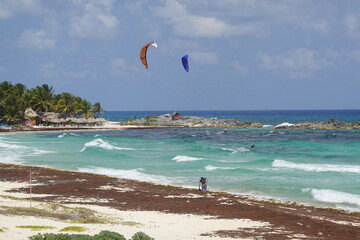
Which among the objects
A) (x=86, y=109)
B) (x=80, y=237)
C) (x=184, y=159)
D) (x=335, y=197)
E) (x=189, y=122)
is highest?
(x=86, y=109)

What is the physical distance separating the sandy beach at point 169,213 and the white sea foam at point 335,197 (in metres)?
2.31

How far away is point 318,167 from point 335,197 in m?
10.3

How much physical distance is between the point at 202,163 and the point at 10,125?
5929 centimetres

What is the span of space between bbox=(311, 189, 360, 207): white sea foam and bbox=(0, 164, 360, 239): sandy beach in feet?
7.58

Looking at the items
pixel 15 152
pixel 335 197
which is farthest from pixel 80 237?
pixel 15 152

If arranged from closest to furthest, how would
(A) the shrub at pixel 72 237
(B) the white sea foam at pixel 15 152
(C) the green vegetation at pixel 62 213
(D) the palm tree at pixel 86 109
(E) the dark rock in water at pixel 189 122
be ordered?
1. (A) the shrub at pixel 72 237
2. (C) the green vegetation at pixel 62 213
3. (B) the white sea foam at pixel 15 152
4. (D) the palm tree at pixel 86 109
5. (E) the dark rock in water at pixel 189 122

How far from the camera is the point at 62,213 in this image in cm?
1544

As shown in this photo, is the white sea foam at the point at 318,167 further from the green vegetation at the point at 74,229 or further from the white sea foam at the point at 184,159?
the green vegetation at the point at 74,229

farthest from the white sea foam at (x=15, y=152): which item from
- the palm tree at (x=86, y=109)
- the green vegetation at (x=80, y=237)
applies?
the palm tree at (x=86, y=109)

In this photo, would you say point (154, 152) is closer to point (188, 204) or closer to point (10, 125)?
point (188, 204)

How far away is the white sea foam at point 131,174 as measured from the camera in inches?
1087

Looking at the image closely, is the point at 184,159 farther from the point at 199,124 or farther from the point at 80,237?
the point at 199,124

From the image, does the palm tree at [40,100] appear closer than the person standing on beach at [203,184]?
No

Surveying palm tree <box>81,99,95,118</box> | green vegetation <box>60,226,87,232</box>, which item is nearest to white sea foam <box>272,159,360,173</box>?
green vegetation <box>60,226,87,232</box>
